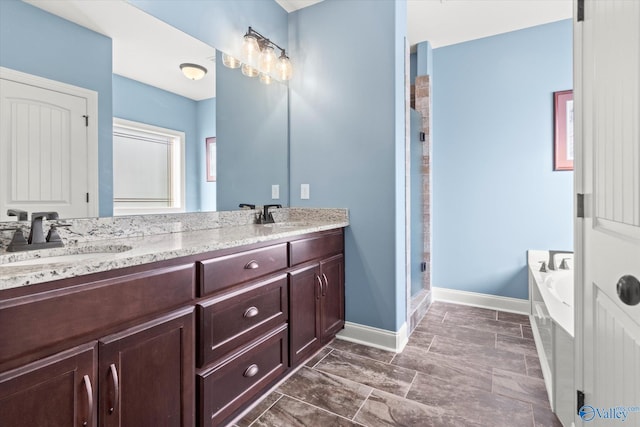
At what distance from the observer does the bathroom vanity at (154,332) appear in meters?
0.84

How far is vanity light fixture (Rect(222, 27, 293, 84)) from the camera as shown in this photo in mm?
2221

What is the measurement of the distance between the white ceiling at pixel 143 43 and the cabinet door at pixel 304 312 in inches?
49.6

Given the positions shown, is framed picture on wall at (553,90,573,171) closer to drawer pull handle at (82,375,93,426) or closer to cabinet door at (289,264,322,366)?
cabinet door at (289,264,322,366)

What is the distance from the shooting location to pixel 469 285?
321cm

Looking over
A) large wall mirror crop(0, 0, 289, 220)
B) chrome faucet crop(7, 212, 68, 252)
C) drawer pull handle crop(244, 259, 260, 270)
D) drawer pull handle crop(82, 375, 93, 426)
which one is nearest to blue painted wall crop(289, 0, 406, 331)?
large wall mirror crop(0, 0, 289, 220)

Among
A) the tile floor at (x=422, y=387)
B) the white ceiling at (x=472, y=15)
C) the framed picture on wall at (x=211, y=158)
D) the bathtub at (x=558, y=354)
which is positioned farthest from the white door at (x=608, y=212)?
the framed picture on wall at (x=211, y=158)

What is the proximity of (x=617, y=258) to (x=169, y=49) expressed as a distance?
7.05 feet

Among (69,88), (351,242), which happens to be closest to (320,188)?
(351,242)

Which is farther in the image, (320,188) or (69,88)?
(320,188)

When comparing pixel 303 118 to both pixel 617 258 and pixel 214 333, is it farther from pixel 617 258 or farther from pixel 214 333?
pixel 617 258

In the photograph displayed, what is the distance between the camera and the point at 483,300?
3.13 metres

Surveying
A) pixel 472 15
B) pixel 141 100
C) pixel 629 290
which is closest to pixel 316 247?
pixel 141 100

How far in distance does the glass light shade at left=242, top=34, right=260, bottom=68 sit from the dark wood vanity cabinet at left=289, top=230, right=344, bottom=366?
1337 mm

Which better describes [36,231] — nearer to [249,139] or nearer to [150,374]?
[150,374]
